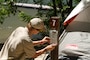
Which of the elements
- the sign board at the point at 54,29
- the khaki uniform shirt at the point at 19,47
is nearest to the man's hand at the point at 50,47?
the sign board at the point at 54,29

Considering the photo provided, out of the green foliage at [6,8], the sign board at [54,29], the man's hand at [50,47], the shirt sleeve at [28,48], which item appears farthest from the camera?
the green foliage at [6,8]

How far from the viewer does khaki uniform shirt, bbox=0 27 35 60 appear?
2.86 metres

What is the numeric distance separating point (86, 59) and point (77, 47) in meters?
0.36

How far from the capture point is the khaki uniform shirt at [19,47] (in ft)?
9.39

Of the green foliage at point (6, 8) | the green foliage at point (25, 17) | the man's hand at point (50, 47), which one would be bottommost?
the green foliage at point (25, 17)

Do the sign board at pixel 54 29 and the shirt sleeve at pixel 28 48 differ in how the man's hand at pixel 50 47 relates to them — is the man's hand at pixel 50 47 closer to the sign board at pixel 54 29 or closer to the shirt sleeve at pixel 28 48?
the sign board at pixel 54 29

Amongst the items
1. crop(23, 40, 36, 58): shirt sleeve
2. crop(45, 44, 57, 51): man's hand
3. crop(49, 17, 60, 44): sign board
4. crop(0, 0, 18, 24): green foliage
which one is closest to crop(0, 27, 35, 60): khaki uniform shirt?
crop(23, 40, 36, 58): shirt sleeve

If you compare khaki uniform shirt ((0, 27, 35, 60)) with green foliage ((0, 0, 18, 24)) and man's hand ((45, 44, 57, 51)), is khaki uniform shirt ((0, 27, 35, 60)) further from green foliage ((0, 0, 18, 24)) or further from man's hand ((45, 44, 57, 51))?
green foliage ((0, 0, 18, 24))

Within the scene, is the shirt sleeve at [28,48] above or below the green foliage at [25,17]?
above

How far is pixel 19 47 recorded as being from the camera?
2877mm

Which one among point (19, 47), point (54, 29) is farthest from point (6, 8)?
point (19, 47)

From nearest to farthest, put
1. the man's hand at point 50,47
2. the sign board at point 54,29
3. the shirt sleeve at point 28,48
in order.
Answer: the shirt sleeve at point 28,48 → the man's hand at point 50,47 → the sign board at point 54,29

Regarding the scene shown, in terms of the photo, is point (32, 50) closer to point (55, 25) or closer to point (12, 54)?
point (12, 54)

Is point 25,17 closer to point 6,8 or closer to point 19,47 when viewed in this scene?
point 6,8
